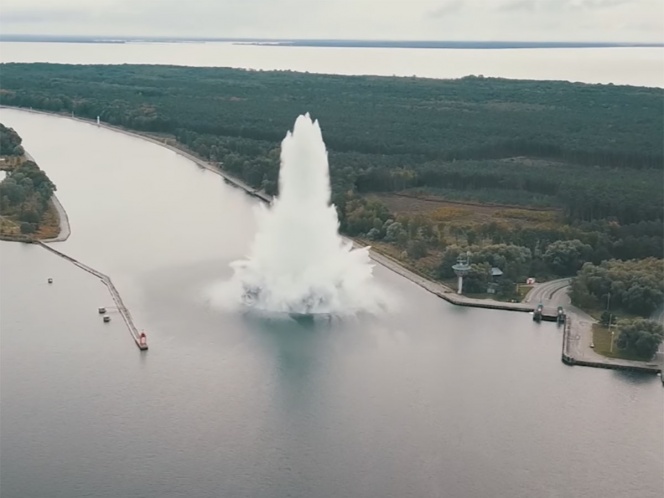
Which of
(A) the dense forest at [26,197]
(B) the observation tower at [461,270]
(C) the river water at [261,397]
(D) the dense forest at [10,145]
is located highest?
(D) the dense forest at [10,145]

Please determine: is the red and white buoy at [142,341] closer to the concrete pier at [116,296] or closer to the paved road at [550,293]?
the concrete pier at [116,296]

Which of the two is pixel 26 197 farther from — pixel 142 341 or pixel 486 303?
pixel 486 303

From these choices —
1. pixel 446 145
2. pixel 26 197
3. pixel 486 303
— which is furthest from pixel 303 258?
pixel 446 145

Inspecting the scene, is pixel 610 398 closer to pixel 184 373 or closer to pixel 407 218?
pixel 184 373

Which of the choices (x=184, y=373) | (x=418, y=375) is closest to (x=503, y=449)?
(x=418, y=375)

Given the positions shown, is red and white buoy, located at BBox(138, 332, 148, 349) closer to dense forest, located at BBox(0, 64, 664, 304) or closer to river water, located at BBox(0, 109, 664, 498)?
river water, located at BBox(0, 109, 664, 498)

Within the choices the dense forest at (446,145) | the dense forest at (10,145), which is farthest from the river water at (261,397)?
the dense forest at (10,145)
